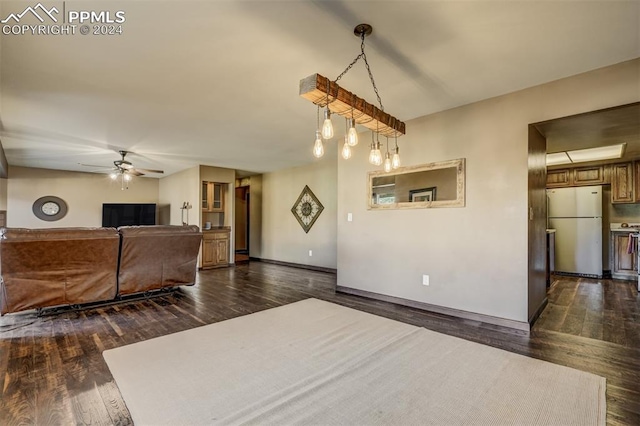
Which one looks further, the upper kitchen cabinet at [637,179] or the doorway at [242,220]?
the doorway at [242,220]

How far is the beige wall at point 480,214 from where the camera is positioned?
9.25ft

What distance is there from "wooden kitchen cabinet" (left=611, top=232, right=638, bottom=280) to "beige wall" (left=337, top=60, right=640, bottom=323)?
4435 millimetres

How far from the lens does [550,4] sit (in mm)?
1809

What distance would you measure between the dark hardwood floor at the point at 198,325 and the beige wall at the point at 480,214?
13.8 inches

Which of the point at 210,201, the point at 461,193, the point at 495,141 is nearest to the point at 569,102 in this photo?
the point at 495,141

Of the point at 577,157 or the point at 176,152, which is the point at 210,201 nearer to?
the point at 176,152

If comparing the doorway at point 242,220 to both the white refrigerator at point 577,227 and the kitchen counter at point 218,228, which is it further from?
the white refrigerator at point 577,227

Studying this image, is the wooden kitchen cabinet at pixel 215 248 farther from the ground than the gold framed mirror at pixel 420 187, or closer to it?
closer to it

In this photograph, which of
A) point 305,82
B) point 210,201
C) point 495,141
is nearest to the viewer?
point 305,82

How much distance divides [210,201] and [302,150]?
3.10 meters

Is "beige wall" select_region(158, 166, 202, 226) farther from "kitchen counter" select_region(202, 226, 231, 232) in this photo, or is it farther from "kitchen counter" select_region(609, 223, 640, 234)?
"kitchen counter" select_region(609, 223, 640, 234)

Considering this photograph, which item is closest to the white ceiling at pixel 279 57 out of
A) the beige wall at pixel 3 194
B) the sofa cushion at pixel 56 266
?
the sofa cushion at pixel 56 266

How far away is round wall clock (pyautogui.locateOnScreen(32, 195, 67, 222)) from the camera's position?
7293 mm

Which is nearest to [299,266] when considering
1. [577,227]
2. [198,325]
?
[198,325]
